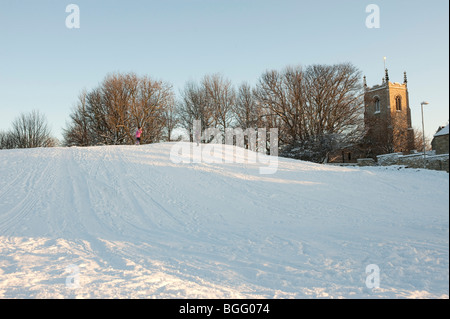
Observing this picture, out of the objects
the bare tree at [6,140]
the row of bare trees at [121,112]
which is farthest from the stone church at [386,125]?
the bare tree at [6,140]

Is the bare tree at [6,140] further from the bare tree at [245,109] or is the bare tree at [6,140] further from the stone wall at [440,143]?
the stone wall at [440,143]

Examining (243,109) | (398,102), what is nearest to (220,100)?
(243,109)

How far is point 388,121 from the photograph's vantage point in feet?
151

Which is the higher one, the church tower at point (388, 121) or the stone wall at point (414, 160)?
the church tower at point (388, 121)

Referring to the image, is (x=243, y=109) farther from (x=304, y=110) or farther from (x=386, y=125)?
(x=386, y=125)

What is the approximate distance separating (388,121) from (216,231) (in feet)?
150

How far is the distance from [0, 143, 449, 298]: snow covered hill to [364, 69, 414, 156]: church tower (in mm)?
25696

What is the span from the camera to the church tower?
131 ft

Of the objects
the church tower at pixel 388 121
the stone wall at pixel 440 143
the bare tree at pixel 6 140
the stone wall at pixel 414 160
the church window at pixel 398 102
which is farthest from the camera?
the church window at pixel 398 102

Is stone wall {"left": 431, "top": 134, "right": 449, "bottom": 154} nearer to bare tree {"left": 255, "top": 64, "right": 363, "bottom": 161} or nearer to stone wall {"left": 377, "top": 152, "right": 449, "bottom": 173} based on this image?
stone wall {"left": 377, "top": 152, "right": 449, "bottom": 173}

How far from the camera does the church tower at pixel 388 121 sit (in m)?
39.8

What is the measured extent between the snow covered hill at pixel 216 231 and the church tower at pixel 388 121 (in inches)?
1012

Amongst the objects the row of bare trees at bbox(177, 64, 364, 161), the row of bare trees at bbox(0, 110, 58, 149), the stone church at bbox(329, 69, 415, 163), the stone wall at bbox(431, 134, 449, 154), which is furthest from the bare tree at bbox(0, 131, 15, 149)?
the stone wall at bbox(431, 134, 449, 154)
